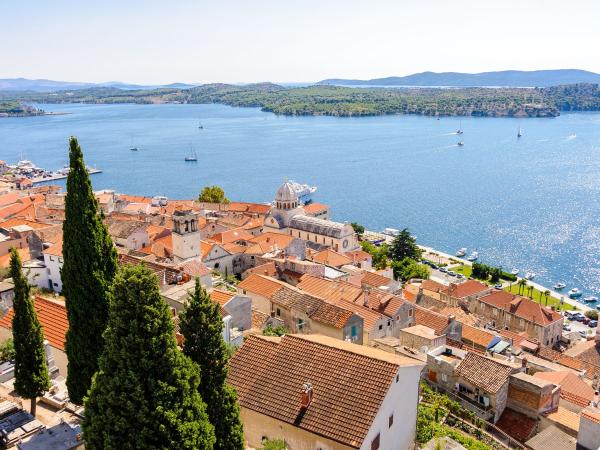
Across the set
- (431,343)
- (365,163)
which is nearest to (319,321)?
(431,343)

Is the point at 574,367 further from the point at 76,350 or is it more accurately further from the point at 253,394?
the point at 76,350

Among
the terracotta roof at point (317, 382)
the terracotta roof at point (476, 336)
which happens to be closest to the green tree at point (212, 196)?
the terracotta roof at point (476, 336)

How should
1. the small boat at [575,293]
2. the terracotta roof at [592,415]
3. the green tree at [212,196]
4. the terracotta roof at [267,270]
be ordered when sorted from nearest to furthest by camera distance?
the terracotta roof at [592,415]
the terracotta roof at [267,270]
the small boat at [575,293]
the green tree at [212,196]

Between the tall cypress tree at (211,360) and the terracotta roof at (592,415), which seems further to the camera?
the terracotta roof at (592,415)

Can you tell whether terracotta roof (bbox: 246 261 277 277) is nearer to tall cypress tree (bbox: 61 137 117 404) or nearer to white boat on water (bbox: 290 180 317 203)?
tall cypress tree (bbox: 61 137 117 404)

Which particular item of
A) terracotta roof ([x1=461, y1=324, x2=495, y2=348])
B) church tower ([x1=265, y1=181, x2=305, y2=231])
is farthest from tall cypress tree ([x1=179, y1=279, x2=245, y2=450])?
church tower ([x1=265, y1=181, x2=305, y2=231])

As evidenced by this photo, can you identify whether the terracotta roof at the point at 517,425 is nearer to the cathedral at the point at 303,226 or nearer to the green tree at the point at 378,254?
the cathedral at the point at 303,226

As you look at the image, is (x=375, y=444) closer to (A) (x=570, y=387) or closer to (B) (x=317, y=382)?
(B) (x=317, y=382)
